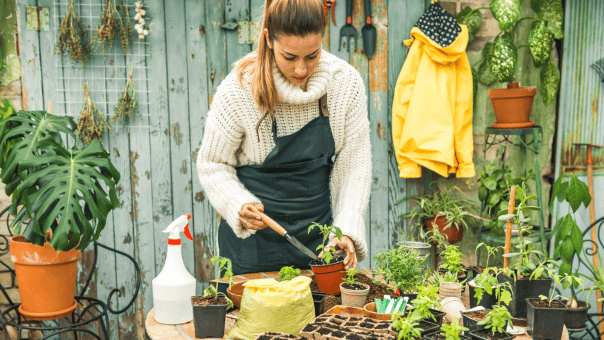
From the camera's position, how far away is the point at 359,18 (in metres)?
2.75

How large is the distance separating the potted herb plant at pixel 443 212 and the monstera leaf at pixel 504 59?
2.26 feet

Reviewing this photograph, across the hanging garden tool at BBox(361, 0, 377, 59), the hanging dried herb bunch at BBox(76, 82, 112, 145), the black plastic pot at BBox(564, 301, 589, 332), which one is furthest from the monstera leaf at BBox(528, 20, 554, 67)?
the hanging dried herb bunch at BBox(76, 82, 112, 145)

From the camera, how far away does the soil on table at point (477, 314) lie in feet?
3.52

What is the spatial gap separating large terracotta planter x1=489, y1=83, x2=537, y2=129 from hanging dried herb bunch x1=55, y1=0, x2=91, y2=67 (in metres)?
2.22

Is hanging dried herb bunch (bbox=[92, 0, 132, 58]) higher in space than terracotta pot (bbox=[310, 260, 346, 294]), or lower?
higher

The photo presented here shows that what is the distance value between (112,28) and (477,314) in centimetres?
229

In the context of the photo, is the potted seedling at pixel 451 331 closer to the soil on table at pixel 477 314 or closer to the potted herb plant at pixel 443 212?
the soil on table at pixel 477 314

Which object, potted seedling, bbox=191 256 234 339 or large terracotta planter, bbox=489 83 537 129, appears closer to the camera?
potted seedling, bbox=191 256 234 339

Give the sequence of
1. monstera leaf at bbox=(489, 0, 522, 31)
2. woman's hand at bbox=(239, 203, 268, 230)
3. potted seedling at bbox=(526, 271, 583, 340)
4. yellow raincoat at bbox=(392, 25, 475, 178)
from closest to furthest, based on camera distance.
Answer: potted seedling at bbox=(526, 271, 583, 340) < woman's hand at bbox=(239, 203, 268, 230) < monstera leaf at bbox=(489, 0, 522, 31) < yellow raincoat at bbox=(392, 25, 475, 178)

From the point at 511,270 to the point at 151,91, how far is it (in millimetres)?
2115

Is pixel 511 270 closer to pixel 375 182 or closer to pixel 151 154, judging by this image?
pixel 375 182

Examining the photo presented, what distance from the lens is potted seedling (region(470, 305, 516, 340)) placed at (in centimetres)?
99

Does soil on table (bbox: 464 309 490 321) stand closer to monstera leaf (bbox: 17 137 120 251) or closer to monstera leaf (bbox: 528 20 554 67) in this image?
monstera leaf (bbox: 17 137 120 251)

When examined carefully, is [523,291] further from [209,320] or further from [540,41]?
[540,41]
